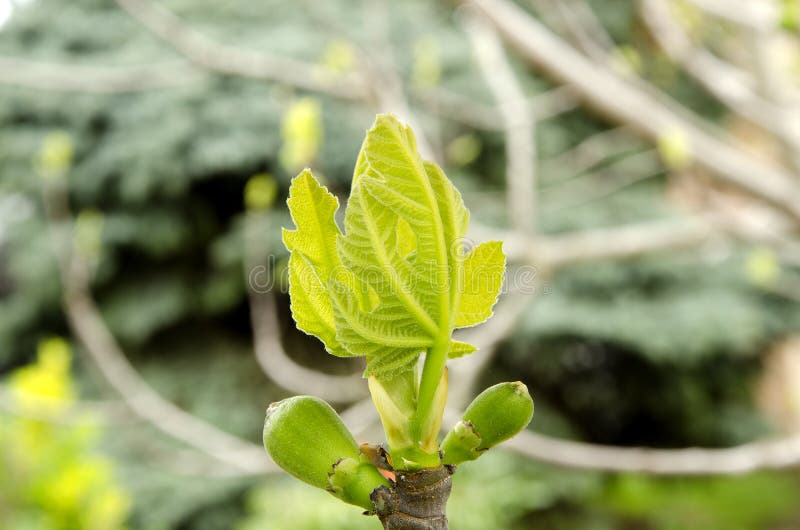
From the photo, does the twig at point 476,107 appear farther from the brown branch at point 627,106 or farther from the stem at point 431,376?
the stem at point 431,376

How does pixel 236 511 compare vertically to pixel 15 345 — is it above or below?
below

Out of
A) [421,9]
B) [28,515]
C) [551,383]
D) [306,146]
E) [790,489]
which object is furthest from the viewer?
[790,489]

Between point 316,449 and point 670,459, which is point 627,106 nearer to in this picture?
point 670,459

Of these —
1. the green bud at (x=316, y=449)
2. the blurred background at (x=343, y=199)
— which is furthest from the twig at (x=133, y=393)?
the green bud at (x=316, y=449)

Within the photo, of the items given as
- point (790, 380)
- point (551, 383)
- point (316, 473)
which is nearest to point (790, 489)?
point (790, 380)

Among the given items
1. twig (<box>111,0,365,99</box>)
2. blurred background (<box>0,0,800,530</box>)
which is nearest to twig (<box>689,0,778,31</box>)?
blurred background (<box>0,0,800,530</box>)

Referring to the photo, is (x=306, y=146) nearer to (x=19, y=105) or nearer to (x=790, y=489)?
(x=19, y=105)

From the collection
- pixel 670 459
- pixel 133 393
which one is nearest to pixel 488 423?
pixel 670 459
